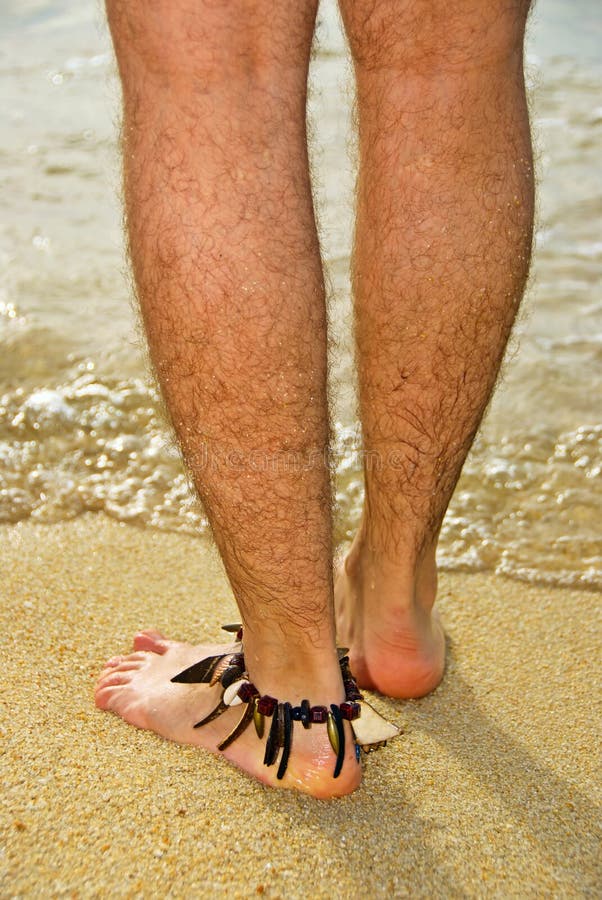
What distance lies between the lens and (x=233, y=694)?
1.33m

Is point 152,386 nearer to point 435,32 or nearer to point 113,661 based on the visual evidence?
point 113,661

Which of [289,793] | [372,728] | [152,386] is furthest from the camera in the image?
[152,386]

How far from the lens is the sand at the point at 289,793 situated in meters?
1.08

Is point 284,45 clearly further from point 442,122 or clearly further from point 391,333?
point 391,333

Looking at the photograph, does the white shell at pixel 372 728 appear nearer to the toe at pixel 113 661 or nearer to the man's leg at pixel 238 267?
the man's leg at pixel 238 267

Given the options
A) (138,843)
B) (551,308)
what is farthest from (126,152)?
(551,308)

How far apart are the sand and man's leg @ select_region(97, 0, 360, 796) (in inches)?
10.3

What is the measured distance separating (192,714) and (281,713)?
0.17 meters

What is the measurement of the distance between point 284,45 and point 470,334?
479mm

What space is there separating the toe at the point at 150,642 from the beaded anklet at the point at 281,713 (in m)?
0.18

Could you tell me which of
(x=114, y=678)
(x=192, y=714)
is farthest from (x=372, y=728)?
(x=114, y=678)

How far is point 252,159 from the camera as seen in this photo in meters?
1.08

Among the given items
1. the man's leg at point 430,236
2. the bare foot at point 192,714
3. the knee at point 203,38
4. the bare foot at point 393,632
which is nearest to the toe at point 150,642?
the bare foot at point 192,714

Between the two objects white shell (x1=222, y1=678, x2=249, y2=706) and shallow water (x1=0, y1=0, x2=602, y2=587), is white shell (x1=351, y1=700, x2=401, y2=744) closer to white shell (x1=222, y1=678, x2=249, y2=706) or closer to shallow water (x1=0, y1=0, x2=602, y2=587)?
white shell (x1=222, y1=678, x2=249, y2=706)
